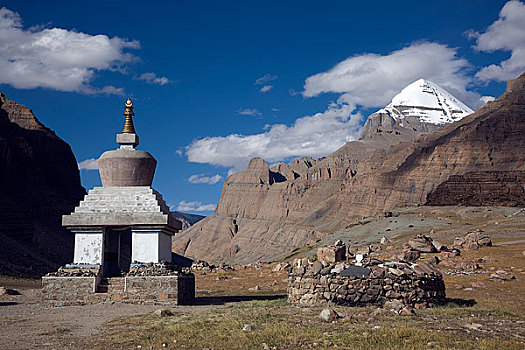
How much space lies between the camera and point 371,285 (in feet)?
48.9

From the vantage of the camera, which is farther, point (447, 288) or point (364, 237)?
point (364, 237)

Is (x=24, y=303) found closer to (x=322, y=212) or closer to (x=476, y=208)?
(x=476, y=208)

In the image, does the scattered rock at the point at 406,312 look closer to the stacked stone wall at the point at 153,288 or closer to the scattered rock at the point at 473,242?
the stacked stone wall at the point at 153,288

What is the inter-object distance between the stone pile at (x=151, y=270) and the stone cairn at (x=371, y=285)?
5.31 meters

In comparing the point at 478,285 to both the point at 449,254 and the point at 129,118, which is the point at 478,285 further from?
the point at 129,118

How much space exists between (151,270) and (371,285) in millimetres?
8148

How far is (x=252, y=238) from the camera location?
600 ft

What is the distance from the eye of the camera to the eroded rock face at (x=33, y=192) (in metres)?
64.6

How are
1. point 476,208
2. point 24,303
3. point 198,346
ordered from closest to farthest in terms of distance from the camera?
point 198,346 < point 24,303 < point 476,208

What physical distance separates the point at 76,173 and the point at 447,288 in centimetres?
10907

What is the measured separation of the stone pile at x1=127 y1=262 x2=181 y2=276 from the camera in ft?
61.5

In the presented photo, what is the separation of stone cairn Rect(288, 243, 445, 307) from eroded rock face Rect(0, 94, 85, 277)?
40.9 metres

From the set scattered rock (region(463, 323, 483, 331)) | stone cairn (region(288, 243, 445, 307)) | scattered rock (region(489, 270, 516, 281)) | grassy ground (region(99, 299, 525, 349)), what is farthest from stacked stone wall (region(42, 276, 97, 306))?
scattered rock (region(489, 270, 516, 281))

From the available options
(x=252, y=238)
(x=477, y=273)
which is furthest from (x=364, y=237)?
(x=252, y=238)
